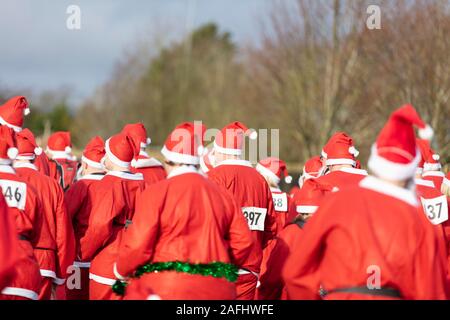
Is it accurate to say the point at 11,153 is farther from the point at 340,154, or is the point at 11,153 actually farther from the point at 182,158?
the point at 340,154

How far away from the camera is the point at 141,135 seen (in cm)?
1105

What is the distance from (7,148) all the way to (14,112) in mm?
3019

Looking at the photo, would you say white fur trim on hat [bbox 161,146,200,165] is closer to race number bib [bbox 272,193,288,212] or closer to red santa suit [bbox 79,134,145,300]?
red santa suit [bbox 79,134,145,300]

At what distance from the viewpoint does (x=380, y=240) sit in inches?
185

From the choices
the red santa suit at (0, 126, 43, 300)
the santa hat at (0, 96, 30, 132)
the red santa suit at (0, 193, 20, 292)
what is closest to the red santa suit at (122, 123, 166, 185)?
the santa hat at (0, 96, 30, 132)

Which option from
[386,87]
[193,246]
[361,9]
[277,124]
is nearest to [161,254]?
[193,246]

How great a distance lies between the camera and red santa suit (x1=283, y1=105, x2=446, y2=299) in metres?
4.70

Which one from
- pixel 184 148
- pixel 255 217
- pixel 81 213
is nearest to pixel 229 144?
pixel 255 217

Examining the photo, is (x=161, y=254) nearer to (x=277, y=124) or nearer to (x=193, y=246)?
(x=193, y=246)

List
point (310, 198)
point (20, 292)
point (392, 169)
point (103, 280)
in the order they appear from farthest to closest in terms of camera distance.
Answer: point (103, 280)
point (310, 198)
point (20, 292)
point (392, 169)

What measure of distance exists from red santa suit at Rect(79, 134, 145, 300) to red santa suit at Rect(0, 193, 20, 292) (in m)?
3.19

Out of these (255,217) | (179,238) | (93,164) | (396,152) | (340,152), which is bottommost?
(255,217)

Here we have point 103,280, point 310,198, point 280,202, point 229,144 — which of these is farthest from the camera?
point 280,202

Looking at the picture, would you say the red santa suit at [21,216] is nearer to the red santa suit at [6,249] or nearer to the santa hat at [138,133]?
the red santa suit at [6,249]
